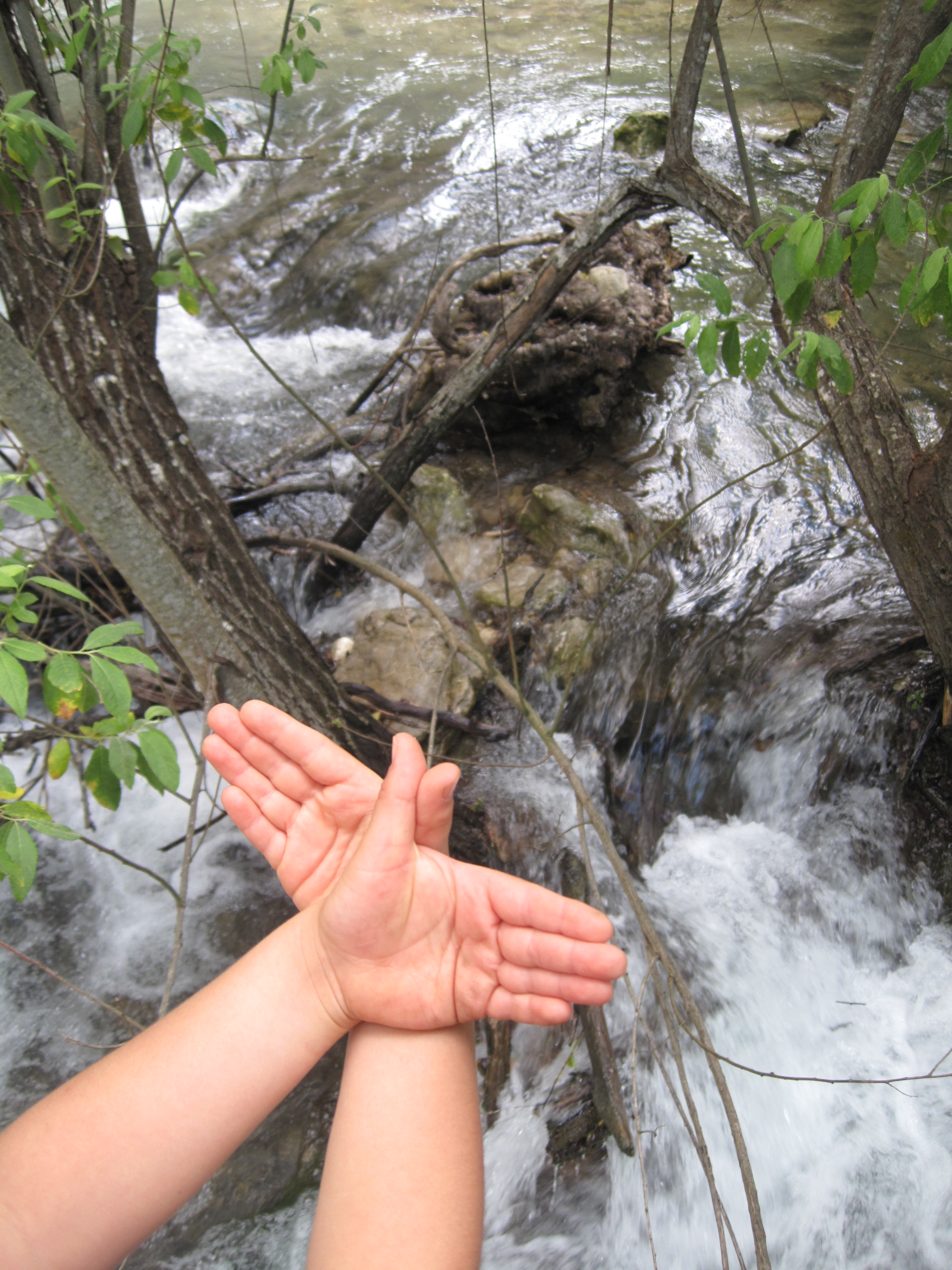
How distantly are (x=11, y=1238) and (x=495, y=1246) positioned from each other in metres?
1.31

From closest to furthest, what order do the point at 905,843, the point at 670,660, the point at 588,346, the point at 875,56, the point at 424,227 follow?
the point at 875,56
the point at 905,843
the point at 670,660
the point at 588,346
the point at 424,227

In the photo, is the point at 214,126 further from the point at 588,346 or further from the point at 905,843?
the point at 905,843

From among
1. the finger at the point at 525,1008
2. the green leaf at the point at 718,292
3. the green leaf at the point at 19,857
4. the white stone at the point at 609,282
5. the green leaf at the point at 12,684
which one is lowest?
the finger at the point at 525,1008

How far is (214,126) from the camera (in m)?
1.95

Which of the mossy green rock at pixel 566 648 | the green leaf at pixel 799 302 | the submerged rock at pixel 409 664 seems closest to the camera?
the green leaf at pixel 799 302

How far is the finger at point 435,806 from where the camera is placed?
1.13 metres

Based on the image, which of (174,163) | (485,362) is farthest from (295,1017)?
(485,362)

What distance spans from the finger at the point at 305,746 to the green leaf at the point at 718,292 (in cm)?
118

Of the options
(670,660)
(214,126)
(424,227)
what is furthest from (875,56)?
(424,227)

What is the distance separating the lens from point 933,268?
1292mm

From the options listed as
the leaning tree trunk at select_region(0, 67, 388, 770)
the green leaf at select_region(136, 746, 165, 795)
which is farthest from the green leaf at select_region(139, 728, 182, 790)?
the leaning tree trunk at select_region(0, 67, 388, 770)

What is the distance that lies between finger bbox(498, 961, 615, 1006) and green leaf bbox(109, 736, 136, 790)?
0.74 m

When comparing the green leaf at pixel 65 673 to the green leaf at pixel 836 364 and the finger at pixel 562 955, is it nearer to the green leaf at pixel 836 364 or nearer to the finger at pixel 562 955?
the finger at pixel 562 955

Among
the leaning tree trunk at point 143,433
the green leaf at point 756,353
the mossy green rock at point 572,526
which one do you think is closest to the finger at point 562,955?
the leaning tree trunk at point 143,433
